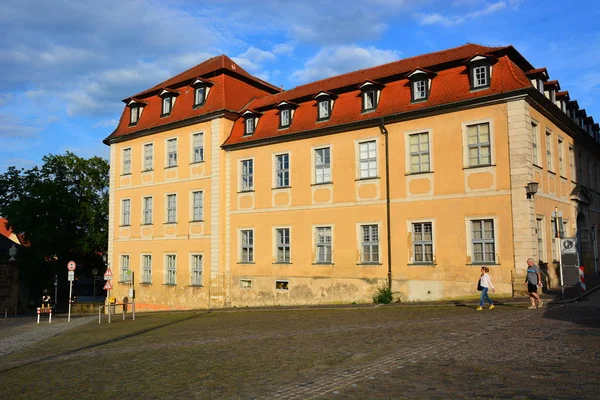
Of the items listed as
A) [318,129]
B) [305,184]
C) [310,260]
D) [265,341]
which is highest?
[318,129]

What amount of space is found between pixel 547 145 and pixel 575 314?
10566 millimetres

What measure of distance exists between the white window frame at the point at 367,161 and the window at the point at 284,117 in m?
4.44

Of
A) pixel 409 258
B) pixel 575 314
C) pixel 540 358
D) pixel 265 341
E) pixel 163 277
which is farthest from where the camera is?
pixel 163 277

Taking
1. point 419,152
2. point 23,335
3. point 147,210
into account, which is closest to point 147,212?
point 147,210

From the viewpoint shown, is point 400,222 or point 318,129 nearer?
point 400,222

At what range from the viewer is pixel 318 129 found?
25531 millimetres

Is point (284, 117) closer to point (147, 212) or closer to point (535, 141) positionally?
point (147, 212)

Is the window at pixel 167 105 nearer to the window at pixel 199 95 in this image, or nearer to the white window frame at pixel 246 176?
the window at pixel 199 95

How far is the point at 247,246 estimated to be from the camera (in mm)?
28516

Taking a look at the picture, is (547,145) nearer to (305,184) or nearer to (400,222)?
(400,222)

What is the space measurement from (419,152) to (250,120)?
9984mm

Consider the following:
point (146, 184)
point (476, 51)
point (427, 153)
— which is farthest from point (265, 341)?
point (146, 184)

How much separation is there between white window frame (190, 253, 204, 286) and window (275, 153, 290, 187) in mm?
6208

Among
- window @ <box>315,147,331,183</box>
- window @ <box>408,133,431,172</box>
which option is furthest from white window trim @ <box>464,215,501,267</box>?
window @ <box>315,147,331,183</box>
